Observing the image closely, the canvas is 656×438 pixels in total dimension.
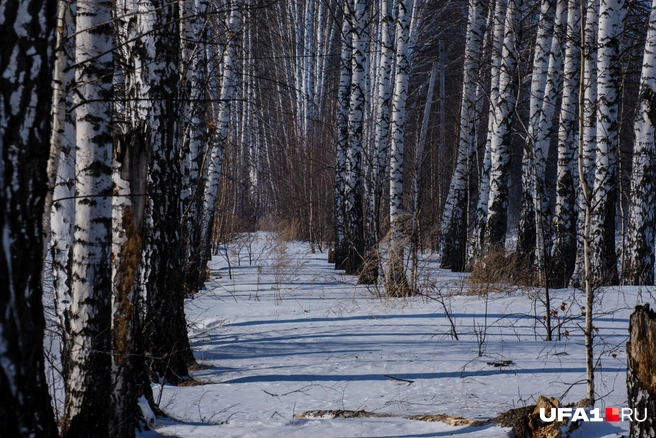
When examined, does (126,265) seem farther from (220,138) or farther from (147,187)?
(220,138)

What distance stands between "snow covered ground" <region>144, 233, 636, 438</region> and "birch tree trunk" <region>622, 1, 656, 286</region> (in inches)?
48.4

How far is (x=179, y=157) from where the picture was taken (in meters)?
5.39

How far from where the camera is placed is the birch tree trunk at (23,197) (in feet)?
6.91

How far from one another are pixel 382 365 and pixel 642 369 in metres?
2.96

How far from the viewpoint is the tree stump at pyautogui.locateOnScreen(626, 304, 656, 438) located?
2.99 meters

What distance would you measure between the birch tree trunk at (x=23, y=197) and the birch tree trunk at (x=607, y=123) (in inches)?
332

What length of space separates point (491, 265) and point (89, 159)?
7.35 meters

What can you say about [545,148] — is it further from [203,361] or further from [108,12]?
[108,12]

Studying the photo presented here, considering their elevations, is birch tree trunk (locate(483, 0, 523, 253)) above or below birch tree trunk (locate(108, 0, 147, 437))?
above

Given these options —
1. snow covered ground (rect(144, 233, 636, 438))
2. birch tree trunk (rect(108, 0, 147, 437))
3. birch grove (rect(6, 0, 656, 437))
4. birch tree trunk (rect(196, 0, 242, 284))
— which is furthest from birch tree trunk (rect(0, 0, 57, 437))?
birch tree trunk (rect(196, 0, 242, 284))

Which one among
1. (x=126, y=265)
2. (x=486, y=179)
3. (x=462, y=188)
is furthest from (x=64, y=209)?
(x=462, y=188)

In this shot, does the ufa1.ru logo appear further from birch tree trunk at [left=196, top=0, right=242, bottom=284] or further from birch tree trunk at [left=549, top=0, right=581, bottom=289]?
birch tree trunk at [left=196, top=0, right=242, bottom=284]

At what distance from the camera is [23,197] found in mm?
2150

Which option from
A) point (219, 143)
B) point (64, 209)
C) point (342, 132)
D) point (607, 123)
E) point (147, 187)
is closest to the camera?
point (64, 209)
